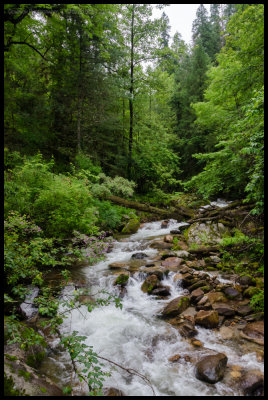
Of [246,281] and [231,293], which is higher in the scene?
[246,281]

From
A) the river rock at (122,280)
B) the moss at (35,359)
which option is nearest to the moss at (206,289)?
the river rock at (122,280)

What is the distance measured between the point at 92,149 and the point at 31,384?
15.0 meters

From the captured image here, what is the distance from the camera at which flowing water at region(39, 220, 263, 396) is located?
3.71 m

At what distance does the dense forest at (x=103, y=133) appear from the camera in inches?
247

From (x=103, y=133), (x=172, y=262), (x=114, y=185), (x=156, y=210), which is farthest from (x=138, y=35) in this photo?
(x=172, y=262)

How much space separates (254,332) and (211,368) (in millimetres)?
1434

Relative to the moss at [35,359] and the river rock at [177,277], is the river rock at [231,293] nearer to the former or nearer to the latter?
the river rock at [177,277]

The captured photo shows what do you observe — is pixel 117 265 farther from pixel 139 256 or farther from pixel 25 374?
pixel 25 374

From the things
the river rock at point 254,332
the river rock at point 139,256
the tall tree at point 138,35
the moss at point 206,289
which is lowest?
the river rock at point 254,332

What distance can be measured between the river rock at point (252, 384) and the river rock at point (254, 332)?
2.84ft

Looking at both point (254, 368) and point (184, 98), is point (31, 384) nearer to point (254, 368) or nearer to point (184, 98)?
point (254, 368)

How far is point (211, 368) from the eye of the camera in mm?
3770

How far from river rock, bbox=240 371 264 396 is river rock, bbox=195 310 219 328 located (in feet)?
4.25
